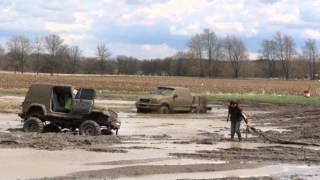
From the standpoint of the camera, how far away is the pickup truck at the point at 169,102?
3753 cm

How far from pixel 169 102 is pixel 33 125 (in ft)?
55.6

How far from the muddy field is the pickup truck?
1058 cm

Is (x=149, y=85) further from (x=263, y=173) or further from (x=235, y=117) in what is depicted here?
(x=263, y=173)

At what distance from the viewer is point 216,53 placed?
176 metres

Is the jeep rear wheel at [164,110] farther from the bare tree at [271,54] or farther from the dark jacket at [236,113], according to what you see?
the bare tree at [271,54]

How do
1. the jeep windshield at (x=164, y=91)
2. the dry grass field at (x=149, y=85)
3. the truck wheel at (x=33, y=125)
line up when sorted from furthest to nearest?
1. the dry grass field at (x=149, y=85)
2. the jeep windshield at (x=164, y=91)
3. the truck wheel at (x=33, y=125)

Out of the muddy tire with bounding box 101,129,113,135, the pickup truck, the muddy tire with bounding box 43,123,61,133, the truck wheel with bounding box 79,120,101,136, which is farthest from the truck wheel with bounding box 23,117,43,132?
the pickup truck

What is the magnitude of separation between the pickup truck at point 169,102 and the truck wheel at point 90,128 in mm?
15771

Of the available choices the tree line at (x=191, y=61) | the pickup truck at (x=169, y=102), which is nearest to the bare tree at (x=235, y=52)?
the tree line at (x=191, y=61)

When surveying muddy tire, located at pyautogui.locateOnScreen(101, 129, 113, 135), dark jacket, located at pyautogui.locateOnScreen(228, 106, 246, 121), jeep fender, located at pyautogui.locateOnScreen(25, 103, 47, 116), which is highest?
jeep fender, located at pyautogui.locateOnScreen(25, 103, 47, 116)

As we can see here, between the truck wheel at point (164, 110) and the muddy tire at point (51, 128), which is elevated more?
the muddy tire at point (51, 128)

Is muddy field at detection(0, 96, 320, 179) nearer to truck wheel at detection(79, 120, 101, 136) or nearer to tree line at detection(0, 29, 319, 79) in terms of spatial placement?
truck wheel at detection(79, 120, 101, 136)

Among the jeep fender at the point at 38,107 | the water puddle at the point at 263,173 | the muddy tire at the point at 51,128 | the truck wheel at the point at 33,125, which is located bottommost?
the water puddle at the point at 263,173

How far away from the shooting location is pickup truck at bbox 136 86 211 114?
3753cm
